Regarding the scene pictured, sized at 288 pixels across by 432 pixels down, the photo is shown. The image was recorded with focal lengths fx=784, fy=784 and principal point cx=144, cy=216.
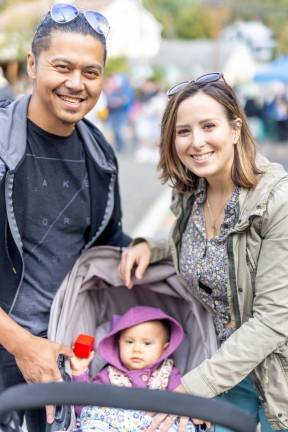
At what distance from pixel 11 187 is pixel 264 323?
1066 mm

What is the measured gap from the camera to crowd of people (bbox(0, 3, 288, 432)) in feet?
9.05

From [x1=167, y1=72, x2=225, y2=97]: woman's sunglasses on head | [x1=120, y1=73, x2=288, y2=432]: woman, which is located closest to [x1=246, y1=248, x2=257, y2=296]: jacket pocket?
[x1=120, y1=73, x2=288, y2=432]: woman

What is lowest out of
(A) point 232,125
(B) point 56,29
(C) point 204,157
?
(C) point 204,157

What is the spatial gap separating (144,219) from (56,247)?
24.2ft

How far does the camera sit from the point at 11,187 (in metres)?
2.97

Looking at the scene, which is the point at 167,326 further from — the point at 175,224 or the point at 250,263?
the point at 250,263

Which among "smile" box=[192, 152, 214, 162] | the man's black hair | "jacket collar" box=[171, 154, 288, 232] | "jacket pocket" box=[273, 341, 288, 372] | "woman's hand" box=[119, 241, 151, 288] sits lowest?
"jacket pocket" box=[273, 341, 288, 372]

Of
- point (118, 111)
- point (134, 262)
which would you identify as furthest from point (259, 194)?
point (118, 111)

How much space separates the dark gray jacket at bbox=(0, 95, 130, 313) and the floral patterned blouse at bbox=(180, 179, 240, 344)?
441 mm

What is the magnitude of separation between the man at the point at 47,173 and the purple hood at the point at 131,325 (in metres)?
0.32

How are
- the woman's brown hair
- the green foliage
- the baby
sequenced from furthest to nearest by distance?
the green foliage, the baby, the woman's brown hair

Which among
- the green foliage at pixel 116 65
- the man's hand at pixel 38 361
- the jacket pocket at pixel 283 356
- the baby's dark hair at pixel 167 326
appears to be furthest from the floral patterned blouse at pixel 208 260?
the green foliage at pixel 116 65

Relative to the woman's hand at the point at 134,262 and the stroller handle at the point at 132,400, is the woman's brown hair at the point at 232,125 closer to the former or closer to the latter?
the woman's hand at the point at 134,262

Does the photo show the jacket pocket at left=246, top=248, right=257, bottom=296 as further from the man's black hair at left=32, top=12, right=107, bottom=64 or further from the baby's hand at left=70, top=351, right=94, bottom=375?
the man's black hair at left=32, top=12, right=107, bottom=64
